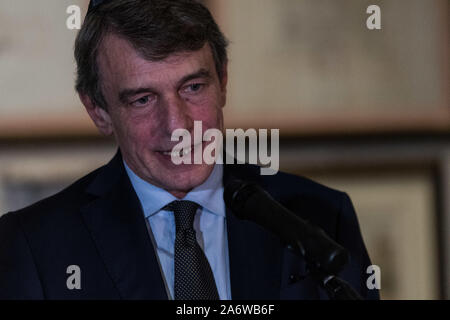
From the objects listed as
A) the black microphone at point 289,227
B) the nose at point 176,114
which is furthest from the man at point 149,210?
the black microphone at point 289,227

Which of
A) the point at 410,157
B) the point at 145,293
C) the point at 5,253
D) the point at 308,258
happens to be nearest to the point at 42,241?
the point at 5,253

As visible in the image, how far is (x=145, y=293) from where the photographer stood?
103 cm

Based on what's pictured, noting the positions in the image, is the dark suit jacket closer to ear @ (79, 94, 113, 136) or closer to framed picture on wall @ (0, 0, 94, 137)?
ear @ (79, 94, 113, 136)

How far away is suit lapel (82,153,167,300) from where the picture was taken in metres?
1.04

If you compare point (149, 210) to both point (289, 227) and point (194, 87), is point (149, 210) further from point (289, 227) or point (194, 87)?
point (289, 227)

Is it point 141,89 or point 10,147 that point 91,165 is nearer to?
point 10,147

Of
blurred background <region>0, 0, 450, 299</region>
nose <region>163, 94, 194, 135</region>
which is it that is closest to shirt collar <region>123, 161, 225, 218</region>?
nose <region>163, 94, 194, 135</region>

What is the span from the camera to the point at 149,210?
1107 millimetres

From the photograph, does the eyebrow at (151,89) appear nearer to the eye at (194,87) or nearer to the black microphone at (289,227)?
the eye at (194,87)

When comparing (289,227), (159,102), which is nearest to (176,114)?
(159,102)

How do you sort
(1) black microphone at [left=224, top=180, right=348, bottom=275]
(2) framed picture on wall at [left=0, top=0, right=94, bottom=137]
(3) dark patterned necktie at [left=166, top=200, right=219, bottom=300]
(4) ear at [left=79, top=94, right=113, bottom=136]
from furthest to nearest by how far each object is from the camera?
(2) framed picture on wall at [left=0, top=0, right=94, bottom=137] < (4) ear at [left=79, top=94, right=113, bottom=136] < (3) dark patterned necktie at [left=166, top=200, right=219, bottom=300] < (1) black microphone at [left=224, top=180, right=348, bottom=275]

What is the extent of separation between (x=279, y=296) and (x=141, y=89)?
0.35 m

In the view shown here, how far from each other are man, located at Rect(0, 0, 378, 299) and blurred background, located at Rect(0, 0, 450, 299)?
35cm
